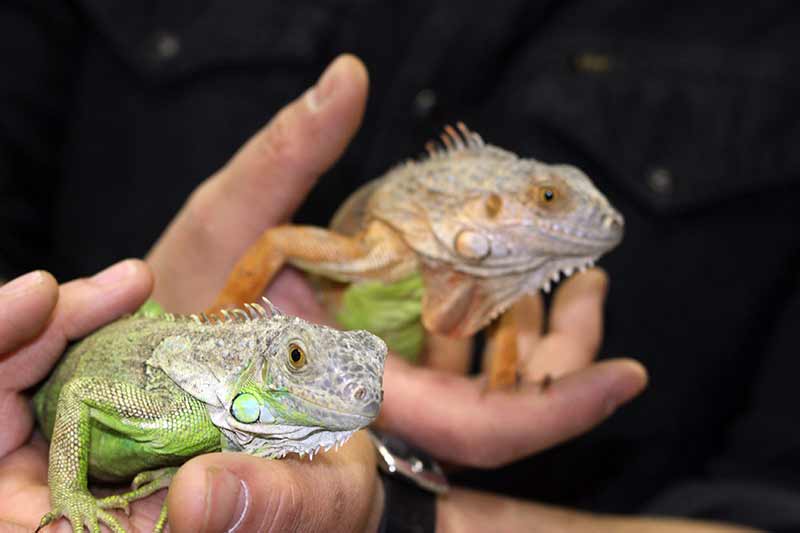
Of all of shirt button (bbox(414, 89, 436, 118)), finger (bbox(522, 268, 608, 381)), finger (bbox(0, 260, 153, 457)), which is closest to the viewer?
finger (bbox(0, 260, 153, 457))

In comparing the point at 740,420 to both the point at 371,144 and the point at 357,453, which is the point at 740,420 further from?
the point at 357,453

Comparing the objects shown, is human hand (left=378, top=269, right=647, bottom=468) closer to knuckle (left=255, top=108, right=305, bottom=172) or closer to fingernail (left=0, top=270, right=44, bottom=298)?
knuckle (left=255, top=108, right=305, bottom=172)

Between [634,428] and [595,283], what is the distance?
1.04 meters

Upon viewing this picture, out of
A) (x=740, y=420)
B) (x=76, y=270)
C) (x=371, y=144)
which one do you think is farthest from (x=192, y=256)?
(x=740, y=420)

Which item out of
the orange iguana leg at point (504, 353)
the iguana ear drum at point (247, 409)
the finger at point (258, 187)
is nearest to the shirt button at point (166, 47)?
the finger at point (258, 187)

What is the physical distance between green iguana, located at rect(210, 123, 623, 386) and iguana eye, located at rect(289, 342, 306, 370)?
0.75 m

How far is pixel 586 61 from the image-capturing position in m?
3.62

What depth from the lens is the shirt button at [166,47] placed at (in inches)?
134

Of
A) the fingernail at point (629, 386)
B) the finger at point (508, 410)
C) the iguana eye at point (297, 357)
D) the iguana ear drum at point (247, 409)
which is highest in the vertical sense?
the iguana eye at point (297, 357)

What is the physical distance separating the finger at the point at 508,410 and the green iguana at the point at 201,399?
3.66 feet

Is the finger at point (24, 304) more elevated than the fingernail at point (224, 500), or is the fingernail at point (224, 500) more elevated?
the finger at point (24, 304)

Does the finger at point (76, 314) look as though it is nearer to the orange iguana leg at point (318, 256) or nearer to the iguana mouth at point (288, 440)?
the orange iguana leg at point (318, 256)

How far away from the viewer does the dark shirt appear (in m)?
3.30

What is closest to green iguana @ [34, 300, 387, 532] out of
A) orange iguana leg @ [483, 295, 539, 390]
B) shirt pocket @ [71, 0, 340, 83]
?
orange iguana leg @ [483, 295, 539, 390]
